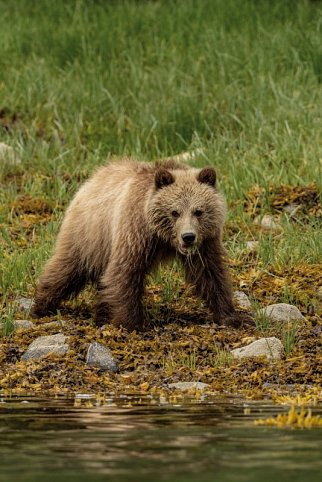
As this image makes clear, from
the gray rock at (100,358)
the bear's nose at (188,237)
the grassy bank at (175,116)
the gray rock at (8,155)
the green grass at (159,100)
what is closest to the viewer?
the gray rock at (100,358)

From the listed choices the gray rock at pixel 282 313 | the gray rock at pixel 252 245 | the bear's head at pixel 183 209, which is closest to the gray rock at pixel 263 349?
the gray rock at pixel 282 313

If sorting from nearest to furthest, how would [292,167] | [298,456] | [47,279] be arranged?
[298,456] < [47,279] < [292,167]

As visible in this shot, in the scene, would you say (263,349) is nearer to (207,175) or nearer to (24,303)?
(207,175)

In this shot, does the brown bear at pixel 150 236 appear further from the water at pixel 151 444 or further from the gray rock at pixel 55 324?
the water at pixel 151 444

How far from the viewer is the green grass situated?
10.3m

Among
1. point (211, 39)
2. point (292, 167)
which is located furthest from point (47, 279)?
point (211, 39)

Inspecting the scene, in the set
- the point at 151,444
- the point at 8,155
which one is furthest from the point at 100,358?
the point at 8,155

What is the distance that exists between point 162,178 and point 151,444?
345 centimetres

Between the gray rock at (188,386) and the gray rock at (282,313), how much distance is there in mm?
1285

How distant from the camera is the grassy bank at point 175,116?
9.06 metres

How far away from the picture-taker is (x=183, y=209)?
7977mm

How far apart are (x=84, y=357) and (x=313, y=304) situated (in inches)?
71.7

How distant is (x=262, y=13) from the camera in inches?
609

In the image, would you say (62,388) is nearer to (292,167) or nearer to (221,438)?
(221,438)
